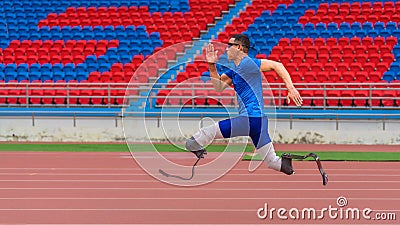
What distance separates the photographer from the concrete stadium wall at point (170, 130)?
747 inches

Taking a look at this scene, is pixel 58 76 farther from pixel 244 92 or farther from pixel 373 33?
pixel 244 92

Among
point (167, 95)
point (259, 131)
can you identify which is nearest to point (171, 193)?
point (259, 131)

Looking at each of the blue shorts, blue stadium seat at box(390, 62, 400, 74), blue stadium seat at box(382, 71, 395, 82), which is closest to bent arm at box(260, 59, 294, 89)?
the blue shorts

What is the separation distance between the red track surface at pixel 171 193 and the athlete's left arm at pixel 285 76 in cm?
121

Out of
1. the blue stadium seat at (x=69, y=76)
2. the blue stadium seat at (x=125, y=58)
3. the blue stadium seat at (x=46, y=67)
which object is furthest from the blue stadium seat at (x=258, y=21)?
the blue stadium seat at (x=46, y=67)

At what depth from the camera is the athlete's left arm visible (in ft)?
24.9

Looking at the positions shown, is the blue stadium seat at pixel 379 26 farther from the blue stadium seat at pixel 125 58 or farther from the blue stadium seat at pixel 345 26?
the blue stadium seat at pixel 125 58

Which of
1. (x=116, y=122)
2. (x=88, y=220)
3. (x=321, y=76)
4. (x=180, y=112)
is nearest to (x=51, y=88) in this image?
(x=116, y=122)

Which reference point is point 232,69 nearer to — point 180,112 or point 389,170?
point 389,170

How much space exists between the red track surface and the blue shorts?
0.79 metres

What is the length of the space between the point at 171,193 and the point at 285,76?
3067 mm

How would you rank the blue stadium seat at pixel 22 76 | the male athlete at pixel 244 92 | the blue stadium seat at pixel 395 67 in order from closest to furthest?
the male athlete at pixel 244 92 → the blue stadium seat at pixel 395 67 → the blue stadium seat at pixel 22 76

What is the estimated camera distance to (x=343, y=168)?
13695 mm

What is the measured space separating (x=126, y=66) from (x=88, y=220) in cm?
1532
